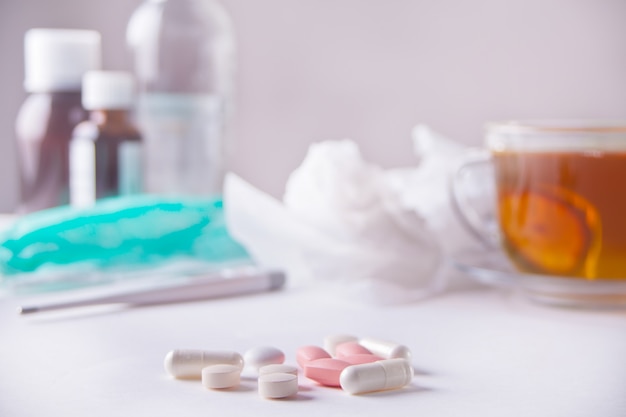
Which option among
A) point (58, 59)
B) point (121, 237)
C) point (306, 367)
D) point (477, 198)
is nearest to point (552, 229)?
point (477, 198)

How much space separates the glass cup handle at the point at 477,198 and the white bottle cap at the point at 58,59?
38cm

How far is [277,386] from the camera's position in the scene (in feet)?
1.19

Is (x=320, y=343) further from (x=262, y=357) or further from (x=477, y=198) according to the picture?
(x=477, y=198)

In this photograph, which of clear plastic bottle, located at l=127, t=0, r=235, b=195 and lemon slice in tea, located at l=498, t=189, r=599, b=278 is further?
clear plastic bottle, located at l=127, t=0, r=235, b=195

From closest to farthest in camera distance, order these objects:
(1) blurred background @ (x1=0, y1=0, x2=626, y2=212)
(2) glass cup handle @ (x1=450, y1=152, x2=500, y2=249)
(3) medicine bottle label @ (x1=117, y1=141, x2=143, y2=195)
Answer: (2) glass cup handle @ (x1=450, y1=152, x2=500, y2=249) < (3) medicine bottle label @ (x1=117, y1=141, x2=143, y2=195) < (1) blurred background @ (x1=0, y1=0, x2=626, y2=212)

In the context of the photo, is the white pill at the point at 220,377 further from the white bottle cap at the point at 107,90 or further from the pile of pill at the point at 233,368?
the white bottle cap at the point at 107,90

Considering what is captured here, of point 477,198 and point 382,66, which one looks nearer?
point 477,198

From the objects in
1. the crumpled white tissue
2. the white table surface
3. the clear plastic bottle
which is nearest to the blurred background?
the clear plastic bottle

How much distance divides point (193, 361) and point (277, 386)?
0.17 ft

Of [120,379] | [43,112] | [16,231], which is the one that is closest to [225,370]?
[120,379]

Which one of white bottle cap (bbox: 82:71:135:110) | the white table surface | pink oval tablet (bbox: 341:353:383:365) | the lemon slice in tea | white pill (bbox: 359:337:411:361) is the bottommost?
the white table surface

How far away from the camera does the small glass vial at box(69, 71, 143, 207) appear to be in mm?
723

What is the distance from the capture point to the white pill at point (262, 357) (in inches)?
16.2

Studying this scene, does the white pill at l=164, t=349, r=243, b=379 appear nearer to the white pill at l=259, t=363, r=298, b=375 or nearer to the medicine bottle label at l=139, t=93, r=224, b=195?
the white pill at l=259, t=363, r=298, b=375
